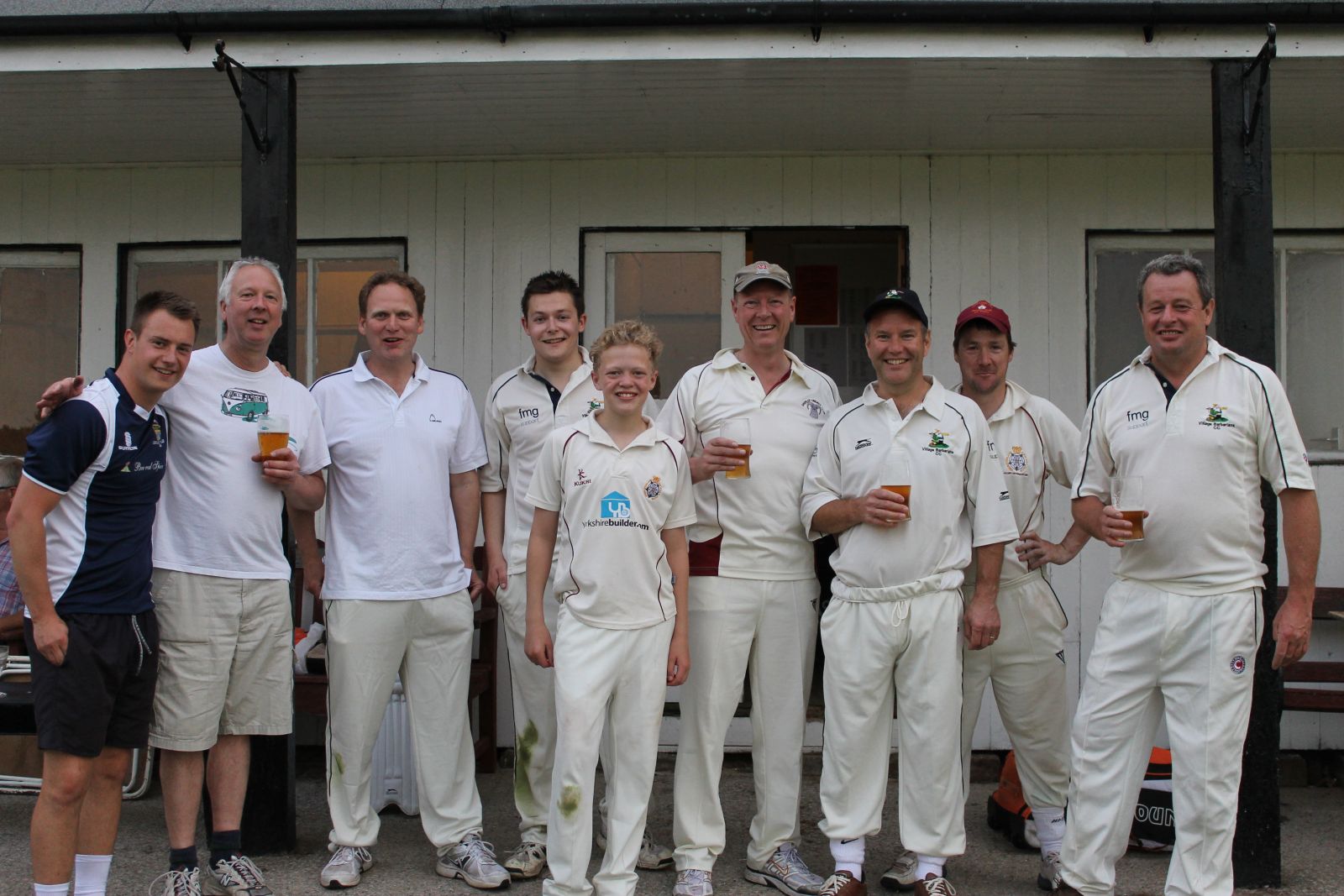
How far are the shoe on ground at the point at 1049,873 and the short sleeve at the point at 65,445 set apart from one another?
320cm

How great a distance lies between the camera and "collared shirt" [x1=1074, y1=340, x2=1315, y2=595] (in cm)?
330

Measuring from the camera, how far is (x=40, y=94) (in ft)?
14.9

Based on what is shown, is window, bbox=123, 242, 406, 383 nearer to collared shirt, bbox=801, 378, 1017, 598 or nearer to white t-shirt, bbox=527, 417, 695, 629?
white t-shirt, bbox=527, 417, 695, 629

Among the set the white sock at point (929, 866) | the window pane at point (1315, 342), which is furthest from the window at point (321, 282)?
the window pane at point (1315, 342)

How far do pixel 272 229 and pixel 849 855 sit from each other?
2.91 m

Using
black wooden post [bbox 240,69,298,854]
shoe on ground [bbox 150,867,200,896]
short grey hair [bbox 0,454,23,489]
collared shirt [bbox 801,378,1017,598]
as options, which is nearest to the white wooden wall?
short grey hair [bbox 0,454,23,489]

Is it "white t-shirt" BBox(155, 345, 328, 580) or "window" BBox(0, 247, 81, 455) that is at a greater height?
"window" BBox(0, 247, 81, 455)

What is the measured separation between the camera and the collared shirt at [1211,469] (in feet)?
10.8

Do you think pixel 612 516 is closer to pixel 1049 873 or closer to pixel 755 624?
pixel 755 624

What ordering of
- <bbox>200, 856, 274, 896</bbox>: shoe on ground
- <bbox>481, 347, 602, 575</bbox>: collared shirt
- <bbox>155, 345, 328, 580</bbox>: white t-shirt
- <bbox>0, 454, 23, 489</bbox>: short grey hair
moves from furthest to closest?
<bbox>0, 454, 23, 489</bbox>: short grey hair → <bbox>481, 347, 602, 575</bbox>: collared shirt → <bbox>200, 856, 274, 896</bbox>: shoe on ground → <bbox>155, 345, 328, 580</bbox>: white t-shirt

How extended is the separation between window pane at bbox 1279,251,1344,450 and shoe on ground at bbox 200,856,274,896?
481 cm

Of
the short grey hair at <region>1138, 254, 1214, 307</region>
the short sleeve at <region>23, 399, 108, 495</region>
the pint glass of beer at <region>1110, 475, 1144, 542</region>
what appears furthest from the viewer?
the short grey hair at <region>1138, 254, 1214, 307</region>

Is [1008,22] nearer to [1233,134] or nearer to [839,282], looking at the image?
[1233,134]

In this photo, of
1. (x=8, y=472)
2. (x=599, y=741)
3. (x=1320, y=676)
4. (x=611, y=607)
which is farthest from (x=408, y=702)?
(x=1320, y=676)
